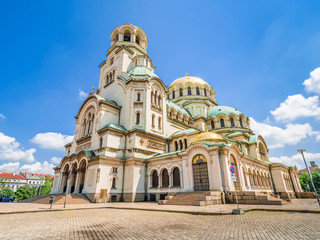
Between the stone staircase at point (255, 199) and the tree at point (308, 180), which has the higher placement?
the tree at point (308, 180)

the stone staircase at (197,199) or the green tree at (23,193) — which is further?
the green tree at (23,193)

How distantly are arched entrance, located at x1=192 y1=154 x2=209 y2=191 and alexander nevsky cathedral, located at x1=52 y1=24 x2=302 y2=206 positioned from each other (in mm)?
105

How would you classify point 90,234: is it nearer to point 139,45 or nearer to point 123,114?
point 123,114

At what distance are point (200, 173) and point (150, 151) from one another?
9517 millimetres

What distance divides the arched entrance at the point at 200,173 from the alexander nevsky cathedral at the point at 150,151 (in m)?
0.10

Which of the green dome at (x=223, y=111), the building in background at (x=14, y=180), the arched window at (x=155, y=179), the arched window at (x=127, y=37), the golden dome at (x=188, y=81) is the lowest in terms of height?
the arched window at (x=155, y=179)

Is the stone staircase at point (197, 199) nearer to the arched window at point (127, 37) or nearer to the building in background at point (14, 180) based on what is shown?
the arched window at point (127, 37)

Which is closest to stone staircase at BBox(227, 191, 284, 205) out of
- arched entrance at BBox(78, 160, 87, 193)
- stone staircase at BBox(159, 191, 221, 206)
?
stone staircase at BBox(159, 191, 221, 206)

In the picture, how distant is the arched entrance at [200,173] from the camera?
1938 centimetres

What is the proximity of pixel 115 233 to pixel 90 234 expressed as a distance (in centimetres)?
86

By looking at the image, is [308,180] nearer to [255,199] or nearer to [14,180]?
[255,199]

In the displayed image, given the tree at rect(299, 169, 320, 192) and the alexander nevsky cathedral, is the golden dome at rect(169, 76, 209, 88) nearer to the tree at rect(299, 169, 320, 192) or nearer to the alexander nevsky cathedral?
the alexander nevsky cathedral

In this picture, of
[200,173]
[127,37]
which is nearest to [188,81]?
[127,37]

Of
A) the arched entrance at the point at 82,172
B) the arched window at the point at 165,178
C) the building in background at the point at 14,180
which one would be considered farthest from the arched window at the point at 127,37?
the building in background at the point at 14,180
